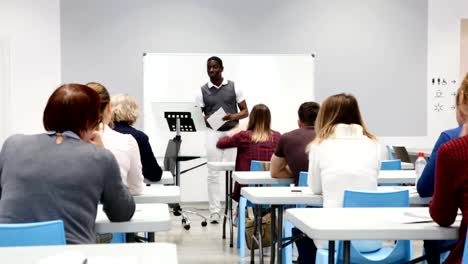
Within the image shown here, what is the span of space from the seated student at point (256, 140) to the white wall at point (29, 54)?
370cm

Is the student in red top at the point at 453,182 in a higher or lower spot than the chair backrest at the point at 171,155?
higher

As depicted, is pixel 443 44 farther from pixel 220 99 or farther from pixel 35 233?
pixel 35 233

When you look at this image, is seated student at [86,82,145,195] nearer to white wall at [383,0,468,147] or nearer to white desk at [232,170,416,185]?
white desk at [232,170,416,185]

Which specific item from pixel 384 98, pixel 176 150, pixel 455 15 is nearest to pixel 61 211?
pixel 176 150

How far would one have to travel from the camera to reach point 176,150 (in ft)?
23.6

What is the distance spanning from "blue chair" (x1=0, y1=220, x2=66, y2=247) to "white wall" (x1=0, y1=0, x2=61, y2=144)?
693cm

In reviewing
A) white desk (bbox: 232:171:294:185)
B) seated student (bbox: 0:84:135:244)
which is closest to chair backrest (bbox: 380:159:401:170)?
white desk (bbox: 232:171:294:185)

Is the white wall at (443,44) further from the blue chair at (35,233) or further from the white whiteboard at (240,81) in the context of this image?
the blue chair at (35,233)

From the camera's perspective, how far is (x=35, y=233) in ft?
6.91

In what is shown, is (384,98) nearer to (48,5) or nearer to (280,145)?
(48,5)

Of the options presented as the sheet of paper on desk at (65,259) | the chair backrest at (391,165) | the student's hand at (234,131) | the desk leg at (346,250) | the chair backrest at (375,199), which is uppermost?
the student's hand at (234,131)

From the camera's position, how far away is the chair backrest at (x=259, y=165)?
17.9 feet

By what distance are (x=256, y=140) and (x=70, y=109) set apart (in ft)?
11.7

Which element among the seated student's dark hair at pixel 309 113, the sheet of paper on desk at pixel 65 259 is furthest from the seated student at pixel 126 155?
the sheet of paper on desk at pixel 65 259
